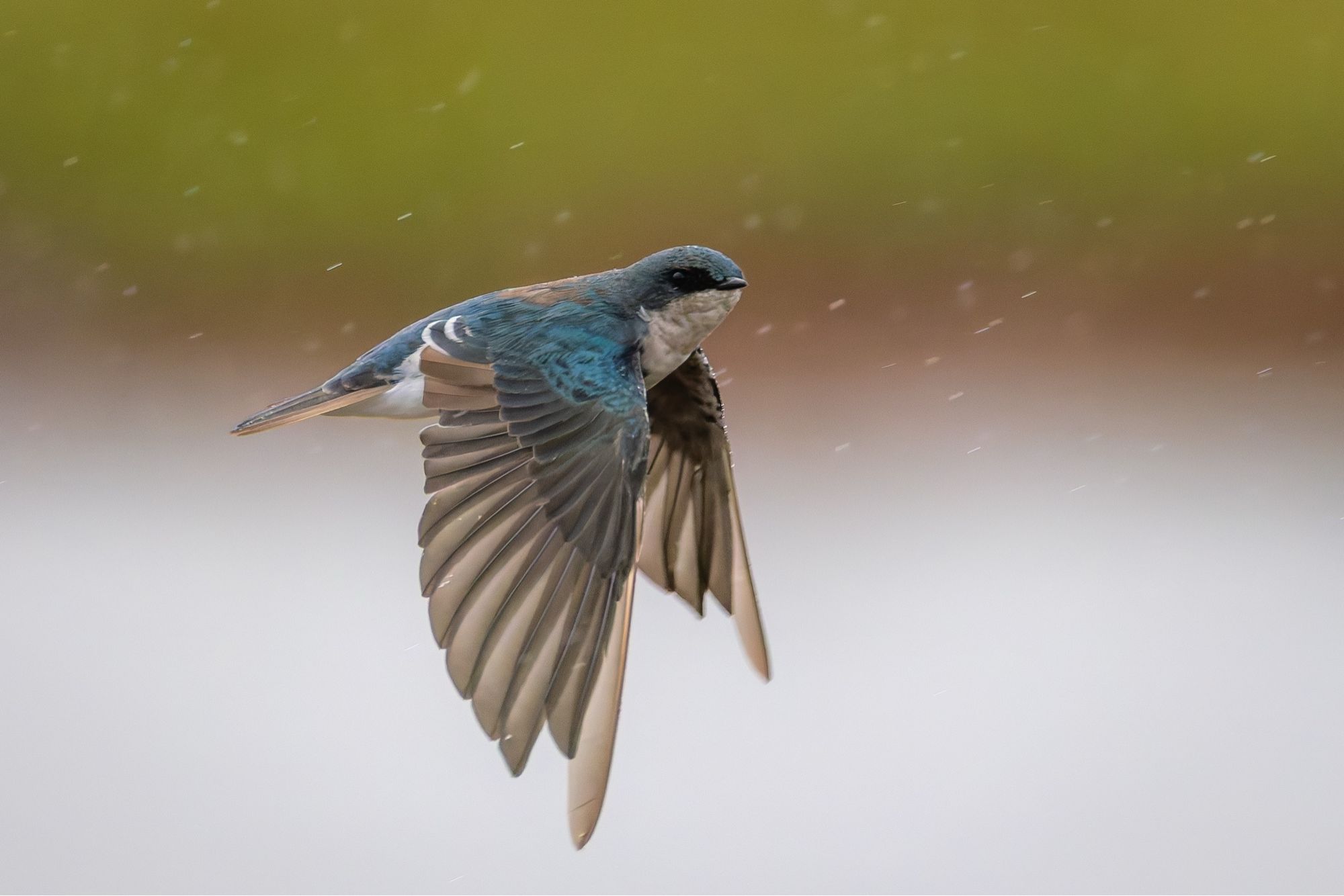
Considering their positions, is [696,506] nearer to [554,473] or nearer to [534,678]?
[554,473]

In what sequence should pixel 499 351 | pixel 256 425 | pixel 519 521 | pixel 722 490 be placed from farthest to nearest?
pixel 722 490, pixel 256 425, pixel 499 351, pixel 519 521

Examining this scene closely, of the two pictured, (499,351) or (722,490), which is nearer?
(499,351)

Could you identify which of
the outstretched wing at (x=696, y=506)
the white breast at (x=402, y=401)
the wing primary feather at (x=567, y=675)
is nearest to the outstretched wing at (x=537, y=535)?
the wing primary feather at (x=567, y=675)

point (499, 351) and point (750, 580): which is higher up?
point (499, 351)

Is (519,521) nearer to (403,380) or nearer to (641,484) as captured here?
(641,484)

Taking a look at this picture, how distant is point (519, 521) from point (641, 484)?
119 mm

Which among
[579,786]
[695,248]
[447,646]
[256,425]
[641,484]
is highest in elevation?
[695,248]

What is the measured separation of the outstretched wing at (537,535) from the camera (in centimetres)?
110

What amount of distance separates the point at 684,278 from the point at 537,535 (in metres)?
0.32

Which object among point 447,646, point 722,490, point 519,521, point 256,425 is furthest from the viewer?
point 722,490

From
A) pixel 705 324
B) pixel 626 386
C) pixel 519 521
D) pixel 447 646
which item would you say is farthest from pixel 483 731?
pixel 705 324

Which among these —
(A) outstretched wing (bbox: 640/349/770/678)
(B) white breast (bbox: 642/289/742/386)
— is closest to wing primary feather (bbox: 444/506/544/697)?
(B) white breast (bbox: 642/289/742/386)

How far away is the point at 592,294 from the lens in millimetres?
1429

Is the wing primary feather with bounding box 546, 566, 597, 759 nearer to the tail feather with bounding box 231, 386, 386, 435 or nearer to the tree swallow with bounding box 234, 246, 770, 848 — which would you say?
the tree swallow with bounding box 234, 246, 770, 848
